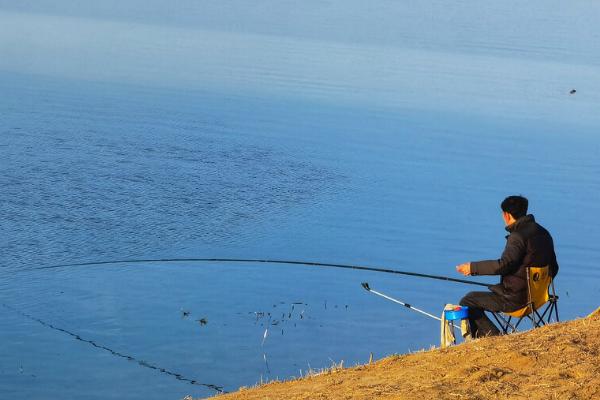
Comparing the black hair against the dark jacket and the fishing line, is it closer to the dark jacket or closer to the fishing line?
the dark jacket

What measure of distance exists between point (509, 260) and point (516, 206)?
0.39m

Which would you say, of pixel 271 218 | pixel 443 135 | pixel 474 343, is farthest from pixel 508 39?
pixel 474 343

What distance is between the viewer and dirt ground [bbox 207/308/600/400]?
5801mm

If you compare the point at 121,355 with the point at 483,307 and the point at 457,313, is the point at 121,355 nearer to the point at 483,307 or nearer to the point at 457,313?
the point at 457,313

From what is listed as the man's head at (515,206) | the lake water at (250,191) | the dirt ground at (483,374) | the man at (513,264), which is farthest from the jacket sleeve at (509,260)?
the lake water at (250,191)

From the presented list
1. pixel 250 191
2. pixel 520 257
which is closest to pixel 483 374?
pixel 520 257

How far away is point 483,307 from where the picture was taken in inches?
304

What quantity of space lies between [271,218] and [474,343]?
8.04 metres

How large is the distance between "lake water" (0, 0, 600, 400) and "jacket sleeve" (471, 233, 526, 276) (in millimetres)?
2372

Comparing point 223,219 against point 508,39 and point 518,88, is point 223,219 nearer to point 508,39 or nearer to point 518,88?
point 518,88

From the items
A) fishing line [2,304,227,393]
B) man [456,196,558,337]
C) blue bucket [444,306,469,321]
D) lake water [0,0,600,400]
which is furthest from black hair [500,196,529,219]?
fishing line [2,304,227,393]

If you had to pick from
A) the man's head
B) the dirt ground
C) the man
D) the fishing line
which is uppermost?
the man's head

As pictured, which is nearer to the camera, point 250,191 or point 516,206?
point 516,206

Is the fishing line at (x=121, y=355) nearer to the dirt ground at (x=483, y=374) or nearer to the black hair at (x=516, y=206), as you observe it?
the dirt ground at (x=483, y=374)
